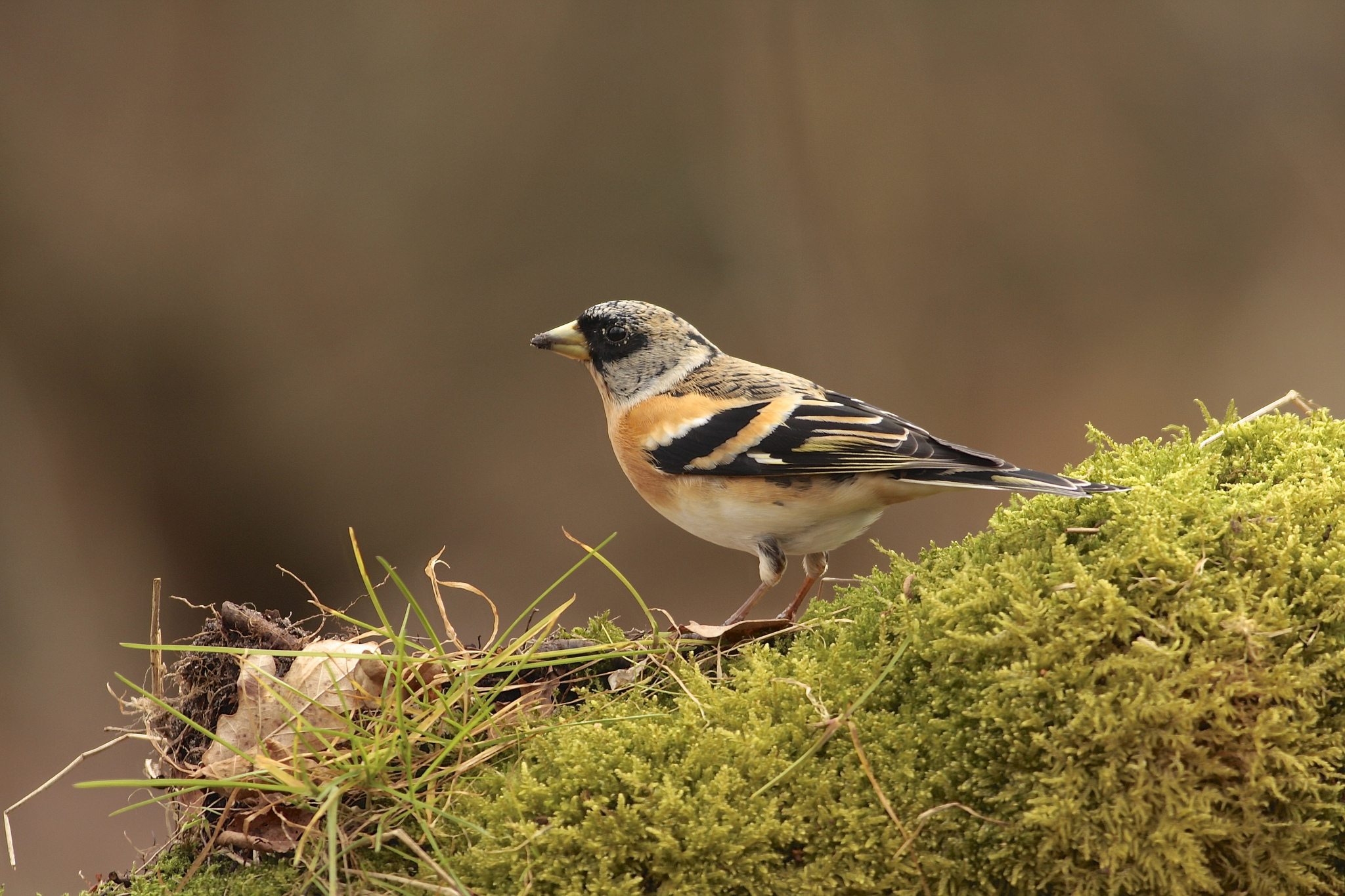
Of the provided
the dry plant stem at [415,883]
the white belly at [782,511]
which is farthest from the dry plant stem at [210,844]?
the white belly at [782,511]

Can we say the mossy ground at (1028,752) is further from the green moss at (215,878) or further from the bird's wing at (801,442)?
the bird's wing at (801,442)

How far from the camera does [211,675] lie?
2.82 m

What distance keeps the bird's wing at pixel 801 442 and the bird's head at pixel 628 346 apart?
1.59 feet

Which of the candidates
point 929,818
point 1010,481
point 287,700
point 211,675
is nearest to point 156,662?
point 211,675

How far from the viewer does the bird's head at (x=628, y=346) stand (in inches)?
176

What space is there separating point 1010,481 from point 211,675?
8.24 feet

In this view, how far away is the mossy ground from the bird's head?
2.14m

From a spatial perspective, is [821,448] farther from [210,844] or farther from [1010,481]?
[210,844]

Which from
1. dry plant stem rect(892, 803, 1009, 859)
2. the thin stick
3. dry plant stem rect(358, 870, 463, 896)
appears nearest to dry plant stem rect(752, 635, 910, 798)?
dry plant stem rect(892, 803, 1009, 859)

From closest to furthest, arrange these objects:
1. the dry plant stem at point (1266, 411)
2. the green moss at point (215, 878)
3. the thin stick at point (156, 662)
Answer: the green moss at point (215, 878) → the thin stick at point (156, 662) → the dry plant stem at point (1266, 411)

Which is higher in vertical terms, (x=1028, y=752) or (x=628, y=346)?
(x=628, y=346)

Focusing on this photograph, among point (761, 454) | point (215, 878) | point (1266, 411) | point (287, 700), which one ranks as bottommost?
point (215, 878)

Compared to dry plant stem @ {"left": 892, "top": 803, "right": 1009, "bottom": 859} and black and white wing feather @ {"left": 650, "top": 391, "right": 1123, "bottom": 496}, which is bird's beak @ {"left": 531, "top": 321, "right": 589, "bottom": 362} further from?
dry plant stem @ {"left": 892, "top": 803, "right": 1009, "bottom": 859}

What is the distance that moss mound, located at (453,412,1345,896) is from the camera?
199 centimetres
